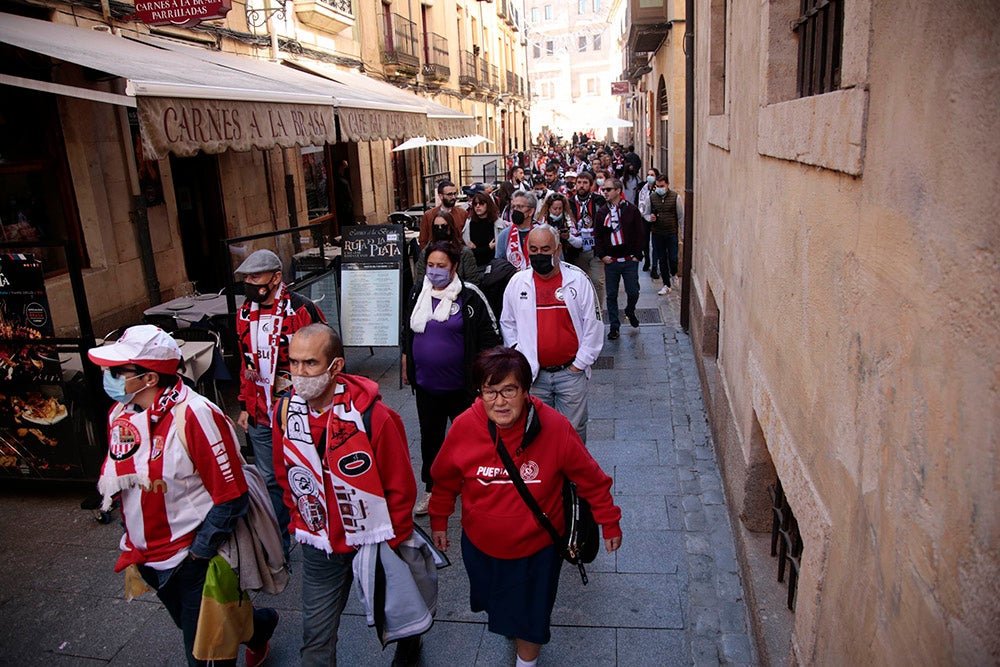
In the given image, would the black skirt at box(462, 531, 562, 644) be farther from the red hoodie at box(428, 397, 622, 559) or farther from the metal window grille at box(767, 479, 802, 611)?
the metal window grille at box(767, 479, 802, 611)

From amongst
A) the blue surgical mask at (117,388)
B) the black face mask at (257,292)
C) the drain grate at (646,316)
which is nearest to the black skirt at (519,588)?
the blue surgical mask at (117,388)

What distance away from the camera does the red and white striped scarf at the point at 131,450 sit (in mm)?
3006

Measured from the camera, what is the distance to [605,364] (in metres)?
8.09

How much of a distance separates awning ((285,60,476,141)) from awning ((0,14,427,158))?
2824 millimetres

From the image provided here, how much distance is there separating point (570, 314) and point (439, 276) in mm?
849

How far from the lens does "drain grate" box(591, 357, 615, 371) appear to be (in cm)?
798

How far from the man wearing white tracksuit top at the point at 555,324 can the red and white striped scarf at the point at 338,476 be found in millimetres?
1831

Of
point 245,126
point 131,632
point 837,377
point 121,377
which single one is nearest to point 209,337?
point 245,126

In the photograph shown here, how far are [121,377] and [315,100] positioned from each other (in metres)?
6.49

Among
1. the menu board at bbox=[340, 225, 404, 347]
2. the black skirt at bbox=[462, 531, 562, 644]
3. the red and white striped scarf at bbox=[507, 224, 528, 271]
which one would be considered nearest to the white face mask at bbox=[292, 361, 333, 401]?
the black skirt at bbox=[462, 531, 562, 644]

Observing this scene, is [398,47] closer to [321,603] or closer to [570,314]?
[570,314]

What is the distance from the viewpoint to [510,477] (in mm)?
3072

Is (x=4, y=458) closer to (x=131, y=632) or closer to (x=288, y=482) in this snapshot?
(x=131, y=632)

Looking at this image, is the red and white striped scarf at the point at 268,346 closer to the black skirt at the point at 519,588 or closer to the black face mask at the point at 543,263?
the black face mask at the point at 543,263
